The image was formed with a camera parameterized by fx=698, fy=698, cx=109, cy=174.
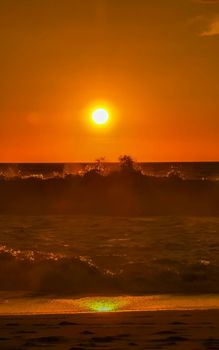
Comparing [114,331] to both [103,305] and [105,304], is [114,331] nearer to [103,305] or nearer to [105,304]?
[103,305]

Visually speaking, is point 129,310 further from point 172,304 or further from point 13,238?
point 13,238

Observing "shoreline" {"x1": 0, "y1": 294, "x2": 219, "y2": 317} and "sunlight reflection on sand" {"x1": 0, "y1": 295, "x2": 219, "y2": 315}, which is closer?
"shoreline" {"x1": 0, "y1": 294, "x2": 219, "y2": 317}

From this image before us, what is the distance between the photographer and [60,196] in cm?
2228

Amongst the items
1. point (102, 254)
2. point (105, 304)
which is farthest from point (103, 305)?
point (102, 254)

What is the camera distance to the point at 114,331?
7152 mm

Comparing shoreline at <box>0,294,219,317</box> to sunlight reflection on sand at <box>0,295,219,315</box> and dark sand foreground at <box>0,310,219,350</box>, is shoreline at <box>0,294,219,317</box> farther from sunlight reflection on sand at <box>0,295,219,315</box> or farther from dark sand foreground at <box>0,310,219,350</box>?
dark sand foreground at <box>0,310,219,350</box>

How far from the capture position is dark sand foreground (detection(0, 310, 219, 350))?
646 cm

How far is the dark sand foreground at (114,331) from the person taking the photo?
6457 mm

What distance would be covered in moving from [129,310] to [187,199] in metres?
13.2

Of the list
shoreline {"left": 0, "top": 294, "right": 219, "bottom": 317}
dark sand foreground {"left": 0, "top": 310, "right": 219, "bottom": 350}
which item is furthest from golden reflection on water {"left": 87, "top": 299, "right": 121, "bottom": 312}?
dark sand foreground {"left": 0, "top": 310, "right": 219, "bottom": 350}

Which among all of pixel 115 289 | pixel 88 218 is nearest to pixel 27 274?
pixel 115 289

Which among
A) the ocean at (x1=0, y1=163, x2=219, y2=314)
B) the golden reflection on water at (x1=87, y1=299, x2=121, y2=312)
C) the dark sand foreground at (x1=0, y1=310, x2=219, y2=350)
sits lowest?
the dark sand foreground at (x1=0, y1=310, x2=219, y2=350)

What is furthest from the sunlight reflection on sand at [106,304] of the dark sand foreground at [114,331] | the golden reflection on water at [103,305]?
the dark sand foreground at [114,331]

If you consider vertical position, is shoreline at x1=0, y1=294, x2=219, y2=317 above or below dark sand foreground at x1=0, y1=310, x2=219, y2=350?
above
